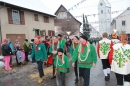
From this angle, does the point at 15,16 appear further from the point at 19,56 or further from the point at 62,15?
the point at 62,15

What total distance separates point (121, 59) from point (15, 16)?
14.9m

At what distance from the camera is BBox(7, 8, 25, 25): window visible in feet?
51.6

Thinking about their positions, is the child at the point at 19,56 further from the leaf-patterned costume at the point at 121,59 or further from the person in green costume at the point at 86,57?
the leaf-patterned costume at the point at 121,59

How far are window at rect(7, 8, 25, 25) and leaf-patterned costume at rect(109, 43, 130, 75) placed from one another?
14112 mm

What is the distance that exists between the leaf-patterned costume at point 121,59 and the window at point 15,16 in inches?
556

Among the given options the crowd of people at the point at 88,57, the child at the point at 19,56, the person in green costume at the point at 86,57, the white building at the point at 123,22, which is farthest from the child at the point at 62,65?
the white building at the point at 123,22

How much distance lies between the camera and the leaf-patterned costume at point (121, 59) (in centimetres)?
371

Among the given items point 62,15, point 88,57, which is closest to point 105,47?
point 88,57

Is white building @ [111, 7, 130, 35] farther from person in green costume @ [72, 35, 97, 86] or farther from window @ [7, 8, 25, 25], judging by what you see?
person in green costume @ [72, 35, 97, 86]

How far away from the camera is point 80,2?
17.6 m

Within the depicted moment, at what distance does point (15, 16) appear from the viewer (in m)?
16.5

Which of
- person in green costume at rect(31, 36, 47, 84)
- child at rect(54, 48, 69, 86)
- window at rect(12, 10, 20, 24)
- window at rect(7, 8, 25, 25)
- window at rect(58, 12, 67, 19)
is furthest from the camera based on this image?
window at rect(58, 12, 67, 19)

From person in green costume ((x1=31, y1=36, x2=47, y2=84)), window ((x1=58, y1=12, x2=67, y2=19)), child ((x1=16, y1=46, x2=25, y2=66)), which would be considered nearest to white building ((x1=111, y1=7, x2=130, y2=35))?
window ((x1=58, y1=12, x2=67, y2=19))

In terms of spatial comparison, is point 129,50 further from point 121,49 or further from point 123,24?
point 123,24
